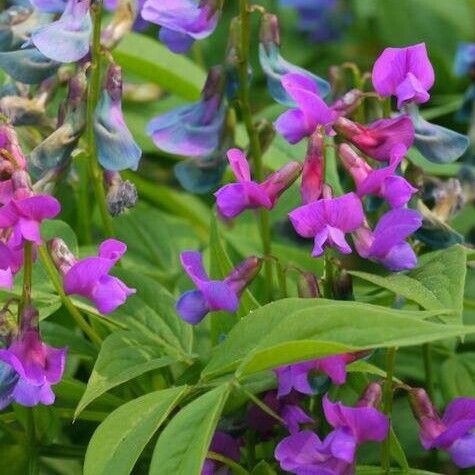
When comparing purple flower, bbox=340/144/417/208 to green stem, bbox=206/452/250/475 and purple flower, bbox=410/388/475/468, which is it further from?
green stem, bbox=206/452/250/475

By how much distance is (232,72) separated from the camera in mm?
1733

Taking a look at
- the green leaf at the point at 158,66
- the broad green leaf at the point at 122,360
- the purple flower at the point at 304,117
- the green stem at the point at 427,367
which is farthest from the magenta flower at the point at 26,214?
the green leaf at the point at 158,66

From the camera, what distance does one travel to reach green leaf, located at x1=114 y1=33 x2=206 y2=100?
2.21 m

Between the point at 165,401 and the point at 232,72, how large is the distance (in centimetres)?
56

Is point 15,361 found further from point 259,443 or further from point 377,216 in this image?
point 377,216

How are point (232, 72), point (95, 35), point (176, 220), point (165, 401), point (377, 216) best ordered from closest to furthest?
1. point (165, 401)
2. point (95, 35)
3. point (232, 72)
4. point (377, 216)
5. point (176, 220)

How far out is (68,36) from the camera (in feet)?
5.08

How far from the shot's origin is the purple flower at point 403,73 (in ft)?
4.83

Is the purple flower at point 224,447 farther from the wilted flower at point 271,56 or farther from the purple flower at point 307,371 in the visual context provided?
the wilted flower at point 271,56

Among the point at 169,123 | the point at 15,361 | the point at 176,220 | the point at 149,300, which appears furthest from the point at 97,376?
the point at 176,220

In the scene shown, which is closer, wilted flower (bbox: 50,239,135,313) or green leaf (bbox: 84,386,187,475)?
green leaf (bbox: 84,386,187,475)

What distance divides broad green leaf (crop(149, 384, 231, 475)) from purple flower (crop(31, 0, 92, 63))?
50cm

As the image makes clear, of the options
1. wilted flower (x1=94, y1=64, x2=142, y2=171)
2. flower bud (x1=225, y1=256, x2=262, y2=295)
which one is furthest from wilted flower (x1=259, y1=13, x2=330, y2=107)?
flower bud (x1=225, y1=256, x2=262, y2=295)

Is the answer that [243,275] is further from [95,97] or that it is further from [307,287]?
[95,97]
